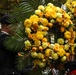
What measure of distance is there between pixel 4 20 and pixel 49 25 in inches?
48.0

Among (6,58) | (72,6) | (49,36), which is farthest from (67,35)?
(6,58)

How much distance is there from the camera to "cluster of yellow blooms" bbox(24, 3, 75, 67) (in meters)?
3.76

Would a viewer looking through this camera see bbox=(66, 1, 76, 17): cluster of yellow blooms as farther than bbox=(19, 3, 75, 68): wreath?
Yes

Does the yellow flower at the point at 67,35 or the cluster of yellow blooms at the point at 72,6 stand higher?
the cluster of yellow blooms at the point at 72,6

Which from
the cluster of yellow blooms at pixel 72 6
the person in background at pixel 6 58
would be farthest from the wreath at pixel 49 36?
the person in background at pixel 6 58

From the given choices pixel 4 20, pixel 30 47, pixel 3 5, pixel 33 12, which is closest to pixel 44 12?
pixel 33 12

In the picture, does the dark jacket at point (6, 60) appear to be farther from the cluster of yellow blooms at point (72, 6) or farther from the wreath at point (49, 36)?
the cluster of yellow blooms at point (72, 6)

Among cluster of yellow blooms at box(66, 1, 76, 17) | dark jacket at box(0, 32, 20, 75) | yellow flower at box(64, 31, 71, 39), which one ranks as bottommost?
dark jacket at box(0, 32, 20, 75)

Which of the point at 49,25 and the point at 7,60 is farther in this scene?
the point at 7,60

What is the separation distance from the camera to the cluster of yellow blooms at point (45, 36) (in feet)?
12.3

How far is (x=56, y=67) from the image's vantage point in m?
3.94

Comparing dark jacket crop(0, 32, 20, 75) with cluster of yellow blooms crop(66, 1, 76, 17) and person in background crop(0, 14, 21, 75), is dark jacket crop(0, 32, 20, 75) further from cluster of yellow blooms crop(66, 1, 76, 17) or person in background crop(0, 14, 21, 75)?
cluster of yellow blooms crop(66, 1, 76, 17)

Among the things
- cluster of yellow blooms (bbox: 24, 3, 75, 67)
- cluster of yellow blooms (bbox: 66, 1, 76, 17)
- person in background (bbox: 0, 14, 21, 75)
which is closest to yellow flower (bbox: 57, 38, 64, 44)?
cluster of yellow blooms (bbox: 24, 3, 75, 67)

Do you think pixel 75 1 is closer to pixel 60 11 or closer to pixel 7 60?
pixel 60 11
